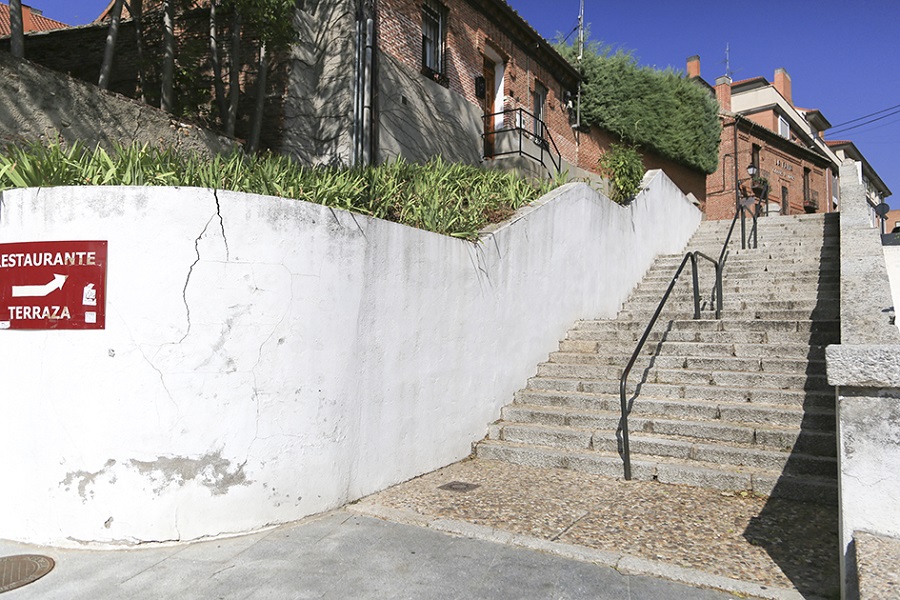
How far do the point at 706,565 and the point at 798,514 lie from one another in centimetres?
130

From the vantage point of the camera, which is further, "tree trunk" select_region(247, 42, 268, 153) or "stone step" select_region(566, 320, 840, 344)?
"tree trunk" select_region(247, 42, 268, 153)

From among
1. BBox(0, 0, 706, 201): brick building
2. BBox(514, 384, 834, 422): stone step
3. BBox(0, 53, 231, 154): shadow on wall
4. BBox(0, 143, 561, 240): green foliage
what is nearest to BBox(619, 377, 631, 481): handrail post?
BBox(514, 384, 834, 422): stone step

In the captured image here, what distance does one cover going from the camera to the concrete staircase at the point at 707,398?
16.8 ft

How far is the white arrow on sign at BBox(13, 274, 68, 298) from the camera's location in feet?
13.4

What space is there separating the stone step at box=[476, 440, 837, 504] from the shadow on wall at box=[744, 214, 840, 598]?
13mm

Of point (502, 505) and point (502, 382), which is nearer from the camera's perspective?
point (502, 505)

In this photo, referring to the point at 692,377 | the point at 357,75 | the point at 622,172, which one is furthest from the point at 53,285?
the point at 622,172

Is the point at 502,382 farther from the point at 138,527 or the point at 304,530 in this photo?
the point at 138,527

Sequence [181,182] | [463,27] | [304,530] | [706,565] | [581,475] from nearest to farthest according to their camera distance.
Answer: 1. [706,565]
2. [304,530]
3. [181,182]
4. [581,475]
5. [463,27]

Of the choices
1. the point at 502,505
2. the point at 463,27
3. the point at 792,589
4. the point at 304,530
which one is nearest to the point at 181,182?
the point at 304,530

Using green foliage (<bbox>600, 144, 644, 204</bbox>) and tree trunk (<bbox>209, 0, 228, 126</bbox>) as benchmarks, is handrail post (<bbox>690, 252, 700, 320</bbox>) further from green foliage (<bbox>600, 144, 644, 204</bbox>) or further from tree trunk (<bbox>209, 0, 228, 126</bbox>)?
tree trunk (<bbox>209, 0, 228, 126</bbox>)

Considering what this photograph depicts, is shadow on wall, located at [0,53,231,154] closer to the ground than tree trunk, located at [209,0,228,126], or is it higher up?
closer to the ground

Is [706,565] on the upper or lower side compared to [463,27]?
lower

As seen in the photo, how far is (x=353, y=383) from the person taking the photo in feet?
15.6
